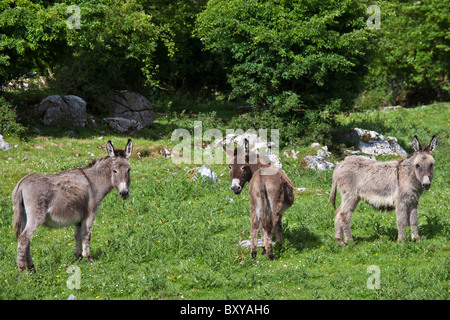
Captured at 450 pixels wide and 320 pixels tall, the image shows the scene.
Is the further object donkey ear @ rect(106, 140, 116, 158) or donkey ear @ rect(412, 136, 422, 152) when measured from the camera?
donkey ear @ rect(412, 136, 422, 152)

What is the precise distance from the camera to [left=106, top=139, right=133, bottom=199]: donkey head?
9.34 metres

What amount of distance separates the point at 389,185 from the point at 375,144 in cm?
1156

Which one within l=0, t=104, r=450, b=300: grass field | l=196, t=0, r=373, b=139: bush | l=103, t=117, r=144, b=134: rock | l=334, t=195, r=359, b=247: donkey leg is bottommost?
l=0, t=104, r=450, b=300: grass field

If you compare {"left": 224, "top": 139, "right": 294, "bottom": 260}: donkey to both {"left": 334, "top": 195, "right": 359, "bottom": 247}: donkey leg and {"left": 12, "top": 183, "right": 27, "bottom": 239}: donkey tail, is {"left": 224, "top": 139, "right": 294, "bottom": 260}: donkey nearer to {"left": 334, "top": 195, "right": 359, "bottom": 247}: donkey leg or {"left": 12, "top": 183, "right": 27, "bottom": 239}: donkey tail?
Answer: {"left": 334, "top": 195, "right": 359, "bottom": 247}: donkey leg

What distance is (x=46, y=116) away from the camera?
74.0ft

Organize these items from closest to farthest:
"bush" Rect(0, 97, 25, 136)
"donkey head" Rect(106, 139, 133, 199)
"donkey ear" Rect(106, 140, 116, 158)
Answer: "donkey head" Rect(106, 139, 133, 199)
"donkey ear" Rect(106, 140, 116, 158)
"bush" Rect(0, 97, 25, 136)

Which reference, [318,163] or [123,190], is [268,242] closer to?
[123,190]

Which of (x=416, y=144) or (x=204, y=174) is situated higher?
(x=416, y=144)

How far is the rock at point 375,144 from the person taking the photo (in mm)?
21141

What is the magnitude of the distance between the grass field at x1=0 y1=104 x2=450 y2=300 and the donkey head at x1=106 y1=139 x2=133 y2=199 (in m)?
1.39

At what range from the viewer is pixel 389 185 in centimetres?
1048

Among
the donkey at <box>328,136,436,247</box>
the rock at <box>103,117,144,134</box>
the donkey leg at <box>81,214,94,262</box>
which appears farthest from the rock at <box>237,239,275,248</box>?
the rock at <box>103,117,144,134</box>

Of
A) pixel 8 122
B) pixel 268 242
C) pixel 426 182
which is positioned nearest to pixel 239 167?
pixel 268 242

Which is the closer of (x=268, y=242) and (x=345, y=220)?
(x=268, y=242)
